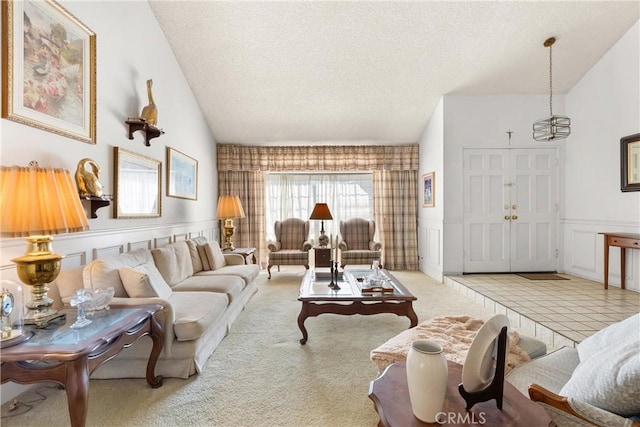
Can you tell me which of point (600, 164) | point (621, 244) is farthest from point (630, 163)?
point (621, 244)

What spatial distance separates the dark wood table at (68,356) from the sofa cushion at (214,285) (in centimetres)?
126

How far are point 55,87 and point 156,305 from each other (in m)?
1.73

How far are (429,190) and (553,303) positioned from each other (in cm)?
256

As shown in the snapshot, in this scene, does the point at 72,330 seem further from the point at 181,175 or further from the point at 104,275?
the point at 181,175

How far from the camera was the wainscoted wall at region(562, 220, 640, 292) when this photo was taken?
382cm

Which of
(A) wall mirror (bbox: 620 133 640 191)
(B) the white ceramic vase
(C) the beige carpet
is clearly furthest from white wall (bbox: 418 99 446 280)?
(B) the white ceramic vase

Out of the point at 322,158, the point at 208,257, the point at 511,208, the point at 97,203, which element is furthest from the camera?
the point at 322,158

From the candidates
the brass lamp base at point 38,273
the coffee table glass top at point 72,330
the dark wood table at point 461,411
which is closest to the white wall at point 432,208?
the dark wood table at point 461,411

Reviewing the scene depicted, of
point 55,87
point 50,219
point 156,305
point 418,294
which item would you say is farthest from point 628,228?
point 55,87

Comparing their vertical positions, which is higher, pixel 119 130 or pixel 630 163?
pixel 119 130

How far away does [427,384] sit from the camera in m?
0.95

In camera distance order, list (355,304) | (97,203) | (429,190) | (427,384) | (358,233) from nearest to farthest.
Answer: (427,384), (97,203), (355,304), (429,190), (358,233)

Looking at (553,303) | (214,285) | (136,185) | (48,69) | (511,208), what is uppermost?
(48,69)

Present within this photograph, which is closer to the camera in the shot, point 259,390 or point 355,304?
point 259,390
